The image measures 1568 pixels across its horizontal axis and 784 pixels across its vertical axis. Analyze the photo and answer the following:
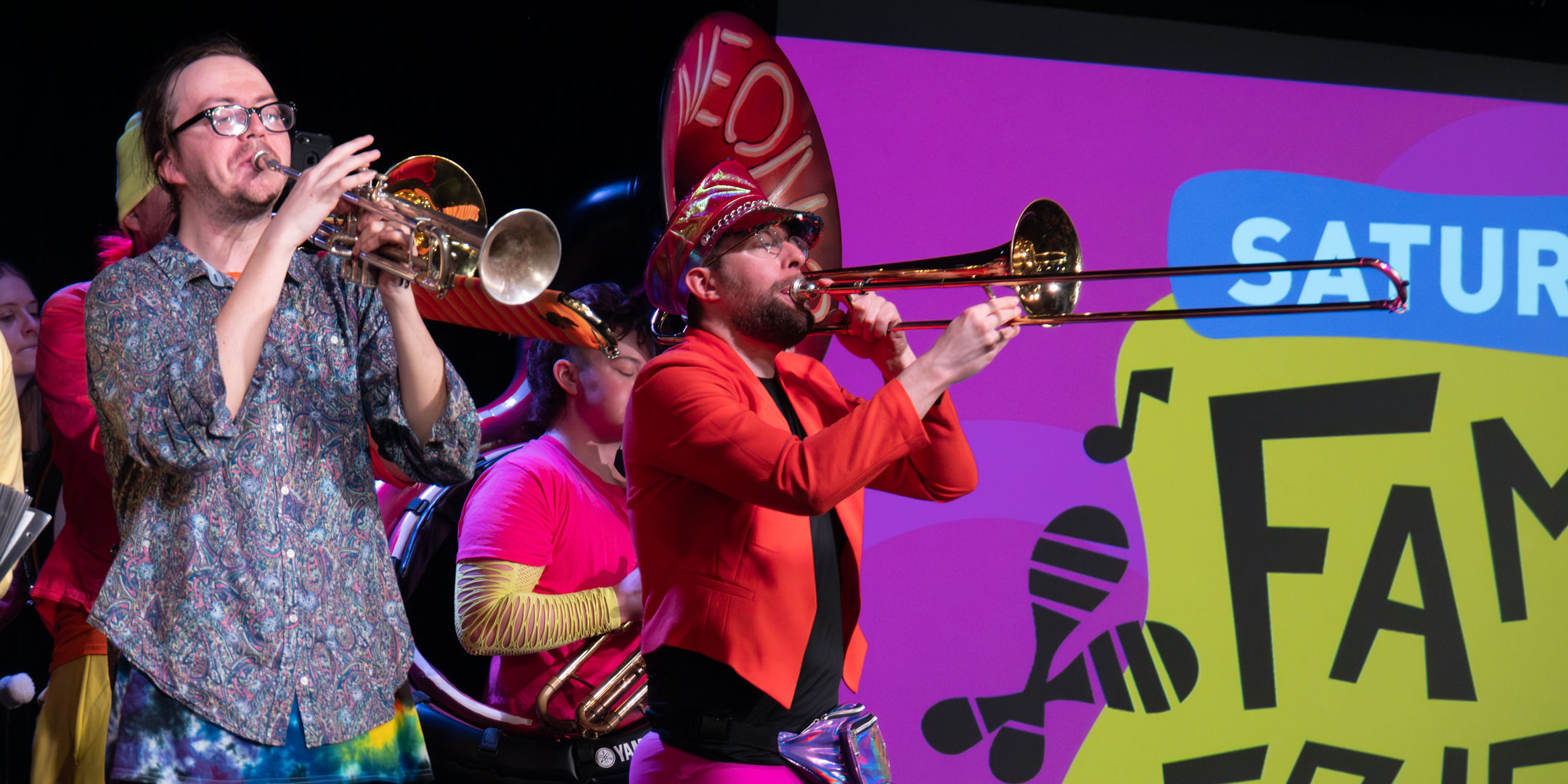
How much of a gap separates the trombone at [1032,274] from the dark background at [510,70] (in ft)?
2.36

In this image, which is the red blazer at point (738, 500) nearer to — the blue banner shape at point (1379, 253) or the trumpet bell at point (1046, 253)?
the trumpet bell at point (1046, 253)

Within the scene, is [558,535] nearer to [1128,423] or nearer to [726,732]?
[726,732]

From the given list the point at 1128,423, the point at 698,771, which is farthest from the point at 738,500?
the point at 1128,423

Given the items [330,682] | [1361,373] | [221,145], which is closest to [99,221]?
[221,145]

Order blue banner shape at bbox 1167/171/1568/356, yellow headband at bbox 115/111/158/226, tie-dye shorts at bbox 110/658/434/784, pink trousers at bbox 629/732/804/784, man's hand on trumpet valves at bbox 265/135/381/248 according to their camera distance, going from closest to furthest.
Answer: tie-dye shorts at bbox 110/658/434/784, man's hand on trumpet valves at bbox 265/135/381/248, pink trousers at bbox 629/732/804/784, yellow headband at bbox 115/111/158/226, blue banner shape at bbox 1167/171/1568/356

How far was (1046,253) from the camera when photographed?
2.64 m

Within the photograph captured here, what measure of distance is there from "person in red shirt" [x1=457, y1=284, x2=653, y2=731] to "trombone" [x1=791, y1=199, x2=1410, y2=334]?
2.26ft

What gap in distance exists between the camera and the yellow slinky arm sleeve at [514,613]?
9.54 ft

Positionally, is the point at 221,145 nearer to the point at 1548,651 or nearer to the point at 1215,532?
the point at 1215,532

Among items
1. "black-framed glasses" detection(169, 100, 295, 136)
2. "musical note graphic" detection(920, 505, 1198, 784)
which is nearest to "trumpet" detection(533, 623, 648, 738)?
"musical note graphic" detection(920, 505, 1198, 784)

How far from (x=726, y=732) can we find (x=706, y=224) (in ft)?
3.22

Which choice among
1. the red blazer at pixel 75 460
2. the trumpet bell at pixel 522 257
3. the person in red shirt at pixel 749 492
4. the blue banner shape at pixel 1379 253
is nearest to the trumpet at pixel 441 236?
the trumpet bell at pixel 522 257

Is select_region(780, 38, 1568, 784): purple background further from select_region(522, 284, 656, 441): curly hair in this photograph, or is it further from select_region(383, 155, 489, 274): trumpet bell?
select_region(383, 155, 489, 274): trumpet bell

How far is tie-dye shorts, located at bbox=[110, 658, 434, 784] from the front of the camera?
5.60ft
